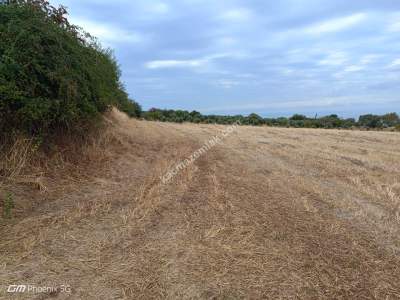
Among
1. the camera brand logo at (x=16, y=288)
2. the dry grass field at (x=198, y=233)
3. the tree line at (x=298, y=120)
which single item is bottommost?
the camera brand logo at (x=16, y=288)

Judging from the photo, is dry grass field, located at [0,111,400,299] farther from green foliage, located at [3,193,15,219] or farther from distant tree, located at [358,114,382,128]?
distant tree, located at [358,114,382,128]

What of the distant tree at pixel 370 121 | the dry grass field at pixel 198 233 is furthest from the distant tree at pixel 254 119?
the dry grass field at pixel 198 233

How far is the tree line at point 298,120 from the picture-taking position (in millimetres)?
30734

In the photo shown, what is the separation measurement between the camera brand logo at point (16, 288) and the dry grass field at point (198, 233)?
5cm

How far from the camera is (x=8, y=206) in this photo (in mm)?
4168

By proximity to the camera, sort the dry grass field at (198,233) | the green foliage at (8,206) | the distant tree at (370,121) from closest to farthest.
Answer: the dry grass field at (198,233), the green foliage at (8,206), the distant tree at (370,121)

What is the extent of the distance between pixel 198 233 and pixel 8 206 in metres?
2.34

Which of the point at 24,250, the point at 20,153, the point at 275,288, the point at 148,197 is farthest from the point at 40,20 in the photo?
the point at 275,288

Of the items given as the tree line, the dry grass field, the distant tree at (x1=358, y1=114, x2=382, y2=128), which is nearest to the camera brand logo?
the dry grass field

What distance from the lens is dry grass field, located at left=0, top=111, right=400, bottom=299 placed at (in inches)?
115

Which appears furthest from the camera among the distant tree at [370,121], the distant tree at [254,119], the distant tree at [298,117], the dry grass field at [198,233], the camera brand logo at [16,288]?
the distant tree at [298,117]

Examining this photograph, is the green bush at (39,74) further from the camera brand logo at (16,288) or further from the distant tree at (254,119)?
the distant tree at (254,119)

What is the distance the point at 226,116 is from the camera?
36.4 m

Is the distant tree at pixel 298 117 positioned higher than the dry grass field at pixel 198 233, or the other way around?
the distant tree at pixel 298 117
